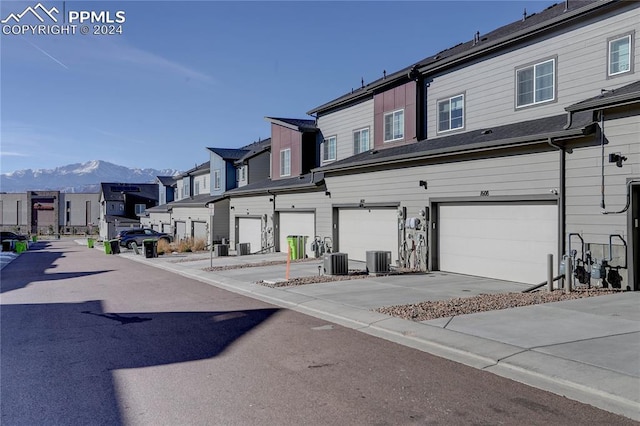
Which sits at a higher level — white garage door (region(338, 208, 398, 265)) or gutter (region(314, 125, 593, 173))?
gutter (region(314, 125, 593, 173))

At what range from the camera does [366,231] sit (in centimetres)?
2136

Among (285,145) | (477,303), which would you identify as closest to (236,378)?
(477,303)

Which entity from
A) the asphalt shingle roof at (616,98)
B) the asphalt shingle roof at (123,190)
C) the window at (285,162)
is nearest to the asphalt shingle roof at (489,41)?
the asphalt shingle roof at (616,98)

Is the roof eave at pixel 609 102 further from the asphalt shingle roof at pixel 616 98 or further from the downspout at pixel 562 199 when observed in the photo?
the downspout at pixel 562 199

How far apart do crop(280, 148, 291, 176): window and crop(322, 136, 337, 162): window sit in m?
3.25

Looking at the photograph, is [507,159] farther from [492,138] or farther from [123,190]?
[123,190]

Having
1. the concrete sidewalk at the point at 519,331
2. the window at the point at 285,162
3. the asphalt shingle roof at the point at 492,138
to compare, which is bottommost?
the concrete sidewalk at the point at 519,331

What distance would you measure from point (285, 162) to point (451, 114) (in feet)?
46.6

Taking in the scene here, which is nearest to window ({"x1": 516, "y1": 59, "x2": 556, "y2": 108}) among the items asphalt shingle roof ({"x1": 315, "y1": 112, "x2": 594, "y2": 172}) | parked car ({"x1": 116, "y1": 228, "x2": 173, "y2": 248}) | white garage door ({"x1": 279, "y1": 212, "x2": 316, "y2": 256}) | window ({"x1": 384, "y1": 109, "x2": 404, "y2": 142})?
asphalt shingle roof ({"x1": 315, "y1": 112, "x2": 594, "y2": 172})

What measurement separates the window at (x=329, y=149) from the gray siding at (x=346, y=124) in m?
0.27

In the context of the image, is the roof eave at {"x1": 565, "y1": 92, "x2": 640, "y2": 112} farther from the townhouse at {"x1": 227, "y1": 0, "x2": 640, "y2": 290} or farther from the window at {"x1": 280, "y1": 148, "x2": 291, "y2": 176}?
the window at {"x1": 280, "y1": 148, "x2": 291, "y2": 176}

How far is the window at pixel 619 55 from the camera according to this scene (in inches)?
543

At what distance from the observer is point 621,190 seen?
1188 centimetres

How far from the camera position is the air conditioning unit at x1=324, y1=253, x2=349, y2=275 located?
17250 mm
